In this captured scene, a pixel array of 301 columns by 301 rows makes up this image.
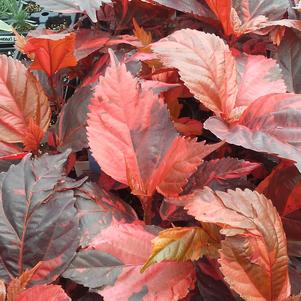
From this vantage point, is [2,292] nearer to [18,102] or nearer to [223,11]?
[18,102]

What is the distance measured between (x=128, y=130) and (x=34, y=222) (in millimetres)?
137

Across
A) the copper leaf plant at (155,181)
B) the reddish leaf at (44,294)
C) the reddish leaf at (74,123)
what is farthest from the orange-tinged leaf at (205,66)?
the reddish leaf at (44,294)

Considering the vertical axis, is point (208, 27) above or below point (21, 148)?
above

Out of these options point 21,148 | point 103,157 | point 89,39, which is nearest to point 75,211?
Result: point 103,157

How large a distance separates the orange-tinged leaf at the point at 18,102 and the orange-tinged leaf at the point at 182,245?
0.87 feet

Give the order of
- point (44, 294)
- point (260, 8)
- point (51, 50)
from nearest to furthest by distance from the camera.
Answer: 1. point (44, 294)
2. point (51, 50)
3. point (260, 8)

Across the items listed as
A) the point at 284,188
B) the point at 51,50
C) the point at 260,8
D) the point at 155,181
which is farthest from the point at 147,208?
the point at 260,8

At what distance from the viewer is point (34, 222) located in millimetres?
517

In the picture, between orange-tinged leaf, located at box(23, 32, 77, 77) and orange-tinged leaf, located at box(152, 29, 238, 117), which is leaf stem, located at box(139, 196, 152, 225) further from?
orange-tinged leaf, located at box(23, 32, 77, 77)

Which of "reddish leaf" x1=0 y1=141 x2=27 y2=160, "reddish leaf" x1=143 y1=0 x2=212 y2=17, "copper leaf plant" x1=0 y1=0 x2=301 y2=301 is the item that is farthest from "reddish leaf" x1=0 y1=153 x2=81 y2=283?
"reddish leaf" x1=143 y1=0 x2=212 y2=17

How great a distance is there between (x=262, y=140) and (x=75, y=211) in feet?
0.67

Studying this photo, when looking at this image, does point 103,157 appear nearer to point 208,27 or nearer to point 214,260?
point 214,260

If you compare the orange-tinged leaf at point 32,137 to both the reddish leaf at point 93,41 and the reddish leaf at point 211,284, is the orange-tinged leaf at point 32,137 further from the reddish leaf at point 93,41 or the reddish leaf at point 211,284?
the reddish leaf at point 211,284

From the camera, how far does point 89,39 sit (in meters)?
0.76
